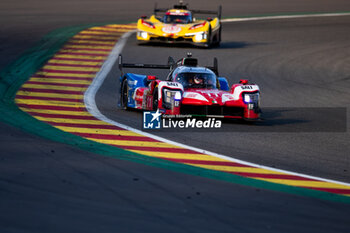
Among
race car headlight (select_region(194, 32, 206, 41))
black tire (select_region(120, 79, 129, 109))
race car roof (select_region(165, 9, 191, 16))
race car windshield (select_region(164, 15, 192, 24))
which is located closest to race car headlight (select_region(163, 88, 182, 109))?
black tire (select_region(120, 79, 129, 109))

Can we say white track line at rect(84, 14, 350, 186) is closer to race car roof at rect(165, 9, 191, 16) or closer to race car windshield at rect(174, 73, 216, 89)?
race car windshield at rect(174, 73, 216, 89)

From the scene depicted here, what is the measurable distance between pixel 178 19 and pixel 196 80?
1304 centimetres

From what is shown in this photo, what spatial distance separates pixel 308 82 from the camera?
21.7 metres

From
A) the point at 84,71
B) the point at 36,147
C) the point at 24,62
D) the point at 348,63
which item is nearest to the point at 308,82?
the point at 348,63

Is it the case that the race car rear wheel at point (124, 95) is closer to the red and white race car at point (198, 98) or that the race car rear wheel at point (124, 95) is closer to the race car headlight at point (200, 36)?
the red and white race car at point (198, 98)

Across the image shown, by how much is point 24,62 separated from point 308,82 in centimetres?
937

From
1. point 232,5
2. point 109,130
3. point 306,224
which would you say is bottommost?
point 232,5

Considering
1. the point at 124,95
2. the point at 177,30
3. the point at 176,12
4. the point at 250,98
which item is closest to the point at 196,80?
the point at 250,98

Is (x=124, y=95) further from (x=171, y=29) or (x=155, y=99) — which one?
(x=171, y=29)

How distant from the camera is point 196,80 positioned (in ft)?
49.8

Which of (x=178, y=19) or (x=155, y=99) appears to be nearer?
(x=155, y=99)

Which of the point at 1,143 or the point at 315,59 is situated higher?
the point at 1,143

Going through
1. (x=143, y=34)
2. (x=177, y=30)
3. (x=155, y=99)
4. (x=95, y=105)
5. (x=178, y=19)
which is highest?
(x=155, y=99)

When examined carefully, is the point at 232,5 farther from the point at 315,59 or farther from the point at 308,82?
the point at 308,82
